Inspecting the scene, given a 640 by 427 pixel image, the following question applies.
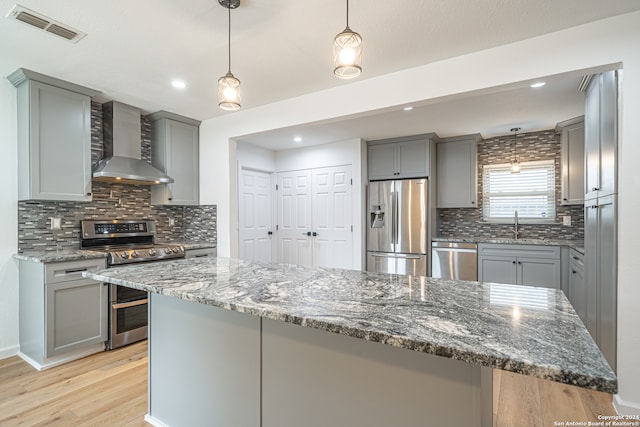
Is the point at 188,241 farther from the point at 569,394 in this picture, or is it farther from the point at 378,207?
the point at 569,394

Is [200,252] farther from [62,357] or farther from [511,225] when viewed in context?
[511,225]

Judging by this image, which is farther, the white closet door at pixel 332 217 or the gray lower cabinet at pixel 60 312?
Result: the white closet door at pixel 332 217

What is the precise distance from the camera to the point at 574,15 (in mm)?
1835

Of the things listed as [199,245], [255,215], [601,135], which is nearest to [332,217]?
[255,215]

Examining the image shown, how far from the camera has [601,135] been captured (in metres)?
2.25

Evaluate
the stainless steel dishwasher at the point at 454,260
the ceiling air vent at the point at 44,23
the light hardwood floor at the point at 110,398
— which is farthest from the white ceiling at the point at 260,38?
the light hardwood floor at the point at 110,398

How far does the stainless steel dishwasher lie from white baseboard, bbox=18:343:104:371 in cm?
391

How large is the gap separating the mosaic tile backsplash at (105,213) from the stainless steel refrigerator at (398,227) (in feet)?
7.53

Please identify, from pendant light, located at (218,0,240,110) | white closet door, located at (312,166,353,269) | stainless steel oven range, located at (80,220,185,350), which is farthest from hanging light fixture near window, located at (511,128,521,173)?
stainless steel oven range, located at (80,220,185,350)

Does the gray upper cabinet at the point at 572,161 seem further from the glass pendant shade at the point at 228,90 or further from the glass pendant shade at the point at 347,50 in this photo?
the glass pendant shade at the point at 228,90

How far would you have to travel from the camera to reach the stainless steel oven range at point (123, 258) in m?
2.89

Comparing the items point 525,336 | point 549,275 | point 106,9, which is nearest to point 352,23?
point 106,9

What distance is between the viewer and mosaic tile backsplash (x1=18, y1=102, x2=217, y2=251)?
289cm

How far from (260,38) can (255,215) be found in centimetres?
346
